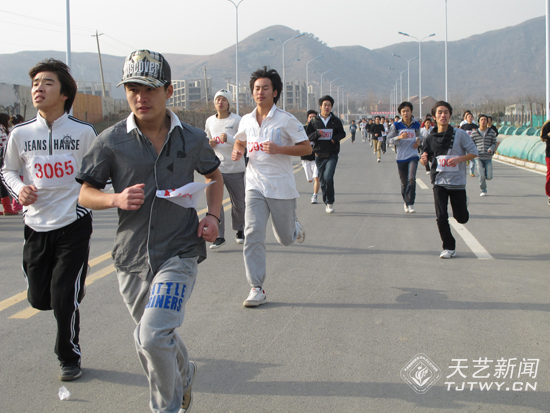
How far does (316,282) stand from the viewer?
5984mm

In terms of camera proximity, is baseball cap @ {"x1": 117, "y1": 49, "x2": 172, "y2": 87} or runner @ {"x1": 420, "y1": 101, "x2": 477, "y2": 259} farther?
runner @ {"x1": 420, "y1": 101, "x2": 477, "y2": 259}

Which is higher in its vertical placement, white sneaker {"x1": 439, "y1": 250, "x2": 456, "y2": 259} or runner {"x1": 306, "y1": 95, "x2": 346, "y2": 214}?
runner {"x1": 306, "y1": 95, "x2": 346, "y2": 214}

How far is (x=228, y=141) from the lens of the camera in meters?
7.66

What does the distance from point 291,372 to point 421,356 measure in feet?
3.07

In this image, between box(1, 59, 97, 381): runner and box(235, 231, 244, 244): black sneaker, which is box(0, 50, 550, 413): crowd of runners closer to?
box(1, 59, 97, 381): runner

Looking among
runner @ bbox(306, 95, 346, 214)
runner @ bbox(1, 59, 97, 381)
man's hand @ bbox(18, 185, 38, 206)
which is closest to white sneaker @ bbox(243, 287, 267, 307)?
runner @ bbox(1, 59, 97, 381)

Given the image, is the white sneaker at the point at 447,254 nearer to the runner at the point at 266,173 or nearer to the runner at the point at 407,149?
the runner at the point at 266,173

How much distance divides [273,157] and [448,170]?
8.86ft

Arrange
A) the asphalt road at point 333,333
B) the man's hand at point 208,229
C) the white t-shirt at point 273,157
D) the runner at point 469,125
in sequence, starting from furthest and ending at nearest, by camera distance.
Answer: the runner at point 469,125, the white t-shirt at point 273,157, the asphalt road at point 333,333, the man's hand at point 208,229

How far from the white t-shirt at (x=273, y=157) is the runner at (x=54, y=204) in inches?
74.1

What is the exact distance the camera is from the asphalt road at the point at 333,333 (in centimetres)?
343

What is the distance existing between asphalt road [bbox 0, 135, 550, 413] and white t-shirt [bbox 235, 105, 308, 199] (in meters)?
1.03

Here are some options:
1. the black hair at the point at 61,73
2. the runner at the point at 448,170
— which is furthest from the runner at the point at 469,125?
the black hair at the point at 61,73

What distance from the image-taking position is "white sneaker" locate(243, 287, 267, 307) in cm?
514
